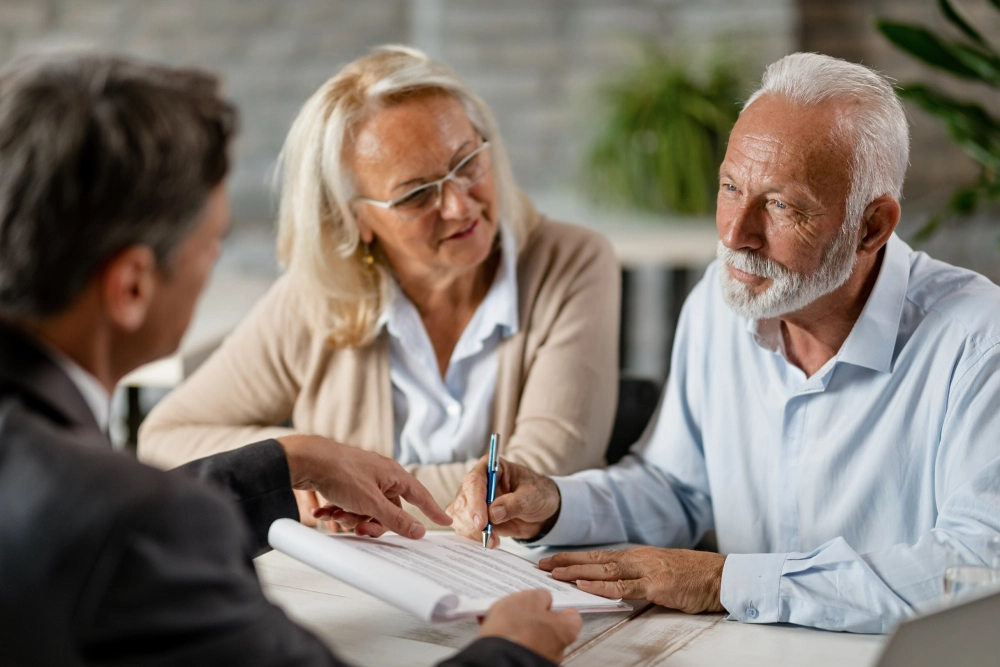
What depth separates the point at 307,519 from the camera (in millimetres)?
1600

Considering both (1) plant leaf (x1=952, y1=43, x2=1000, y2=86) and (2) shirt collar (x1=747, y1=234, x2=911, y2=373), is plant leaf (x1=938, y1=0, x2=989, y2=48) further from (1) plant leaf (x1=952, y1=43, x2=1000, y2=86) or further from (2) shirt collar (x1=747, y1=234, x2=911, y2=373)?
(2) shirt collar (x1=747, y1=234, x2=911, y2=373)

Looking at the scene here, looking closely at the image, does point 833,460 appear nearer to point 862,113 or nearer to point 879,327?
point 879,327

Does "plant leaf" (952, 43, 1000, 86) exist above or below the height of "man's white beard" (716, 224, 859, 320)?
above

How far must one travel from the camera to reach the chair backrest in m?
2.19

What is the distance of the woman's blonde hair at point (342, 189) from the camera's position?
202 cm

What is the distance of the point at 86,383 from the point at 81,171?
19cm

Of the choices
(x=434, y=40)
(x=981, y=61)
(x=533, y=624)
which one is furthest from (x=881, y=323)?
(x=434, y=40)

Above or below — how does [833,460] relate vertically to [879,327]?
below

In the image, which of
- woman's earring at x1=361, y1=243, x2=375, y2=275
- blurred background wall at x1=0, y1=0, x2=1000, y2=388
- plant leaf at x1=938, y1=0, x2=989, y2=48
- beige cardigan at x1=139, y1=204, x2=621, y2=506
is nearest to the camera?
beige cardigan at x1=139, y1=204, x2=621, y2=506

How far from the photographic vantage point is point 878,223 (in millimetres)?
1491

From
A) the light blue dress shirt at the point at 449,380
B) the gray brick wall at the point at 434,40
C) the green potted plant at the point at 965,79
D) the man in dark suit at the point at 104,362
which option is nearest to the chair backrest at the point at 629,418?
the light blue dress shirt at the point at 449,380

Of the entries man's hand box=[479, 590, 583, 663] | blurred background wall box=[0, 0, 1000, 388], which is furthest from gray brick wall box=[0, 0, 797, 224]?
man's hand box=[479, 590, 583, 663]

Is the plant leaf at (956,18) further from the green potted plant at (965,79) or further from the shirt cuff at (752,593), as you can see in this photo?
the shirt cuff at (752,593)

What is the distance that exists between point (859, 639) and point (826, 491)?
1.11 ft
